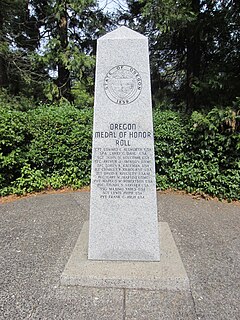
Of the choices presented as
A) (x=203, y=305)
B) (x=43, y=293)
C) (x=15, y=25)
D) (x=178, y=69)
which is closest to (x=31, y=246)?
(x=43, y=293)

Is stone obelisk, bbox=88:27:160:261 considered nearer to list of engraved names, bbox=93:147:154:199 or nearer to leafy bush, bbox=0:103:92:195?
list of engraved names, bbox=93:147:154:199

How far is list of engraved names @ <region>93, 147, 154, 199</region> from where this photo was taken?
2.60 metres

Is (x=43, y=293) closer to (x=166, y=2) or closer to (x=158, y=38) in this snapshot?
(x=166, y=2)

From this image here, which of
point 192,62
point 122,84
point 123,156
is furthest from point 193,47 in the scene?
point 123,156

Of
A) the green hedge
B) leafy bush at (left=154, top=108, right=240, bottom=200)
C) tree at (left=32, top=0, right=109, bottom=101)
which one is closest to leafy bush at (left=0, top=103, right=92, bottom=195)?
the green hedge

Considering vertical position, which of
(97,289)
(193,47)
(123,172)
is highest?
(193,47)

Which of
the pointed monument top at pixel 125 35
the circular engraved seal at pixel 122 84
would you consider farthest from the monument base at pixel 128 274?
the pointed monument top at pixel 125 35

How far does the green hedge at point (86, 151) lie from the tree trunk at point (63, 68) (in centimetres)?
300

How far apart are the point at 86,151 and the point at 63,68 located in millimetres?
4386

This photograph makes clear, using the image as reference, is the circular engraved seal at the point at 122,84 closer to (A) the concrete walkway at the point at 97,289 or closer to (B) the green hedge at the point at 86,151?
(A) the concrete walkway at the point at 97,289

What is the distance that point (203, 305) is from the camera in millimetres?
2154

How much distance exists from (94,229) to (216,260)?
1449 mm

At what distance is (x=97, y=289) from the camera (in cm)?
233

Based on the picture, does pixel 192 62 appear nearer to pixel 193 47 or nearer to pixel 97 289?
pixel 193 47
